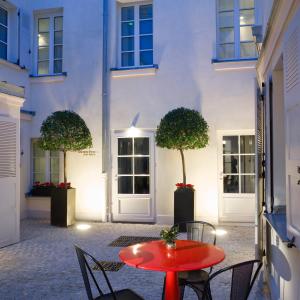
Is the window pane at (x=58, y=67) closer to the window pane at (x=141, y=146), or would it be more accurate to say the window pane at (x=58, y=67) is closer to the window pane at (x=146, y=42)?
the window pane at (x=146, y=42)

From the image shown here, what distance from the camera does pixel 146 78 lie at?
8.42 metres

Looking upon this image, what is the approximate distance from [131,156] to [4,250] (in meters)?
3.44

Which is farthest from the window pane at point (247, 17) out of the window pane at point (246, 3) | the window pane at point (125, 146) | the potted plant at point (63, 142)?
the potted plant at point (63, 142)

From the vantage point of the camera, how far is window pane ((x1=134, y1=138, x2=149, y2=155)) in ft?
27.8

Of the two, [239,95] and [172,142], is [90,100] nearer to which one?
[172,142]

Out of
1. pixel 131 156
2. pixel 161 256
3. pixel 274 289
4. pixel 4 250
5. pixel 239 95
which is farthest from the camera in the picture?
pixel 131 156

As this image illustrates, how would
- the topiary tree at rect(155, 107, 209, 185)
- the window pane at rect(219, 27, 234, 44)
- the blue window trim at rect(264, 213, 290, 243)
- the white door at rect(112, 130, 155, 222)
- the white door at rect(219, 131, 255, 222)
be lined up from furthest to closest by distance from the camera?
the white door at rect(112, 130, 155, 222) → the window pane at rect(219, 27, 234, 44) → the white door at rect(219, 131, 255, 222) → the topiary tree at rect(155, 107, 209, 185) → the blue window trim at rect(264, 213, 290, 243)

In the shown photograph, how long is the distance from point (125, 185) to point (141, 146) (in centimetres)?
95

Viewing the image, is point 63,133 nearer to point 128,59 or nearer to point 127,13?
point 128,59

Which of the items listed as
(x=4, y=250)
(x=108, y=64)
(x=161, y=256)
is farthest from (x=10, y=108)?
(x=161, y=256)

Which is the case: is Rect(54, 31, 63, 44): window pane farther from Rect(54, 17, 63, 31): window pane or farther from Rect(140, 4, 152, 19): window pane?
Rect(140, 4, 152, 19): window pane

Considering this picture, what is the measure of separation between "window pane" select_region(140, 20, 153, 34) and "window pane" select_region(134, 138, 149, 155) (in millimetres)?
2455

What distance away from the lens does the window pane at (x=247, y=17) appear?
26.6ft

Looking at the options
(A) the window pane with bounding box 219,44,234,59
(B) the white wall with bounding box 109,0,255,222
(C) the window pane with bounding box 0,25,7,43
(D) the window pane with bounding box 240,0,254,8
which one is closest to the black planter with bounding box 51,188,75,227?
(B) the white wall with bounding box 109,0,255,222
